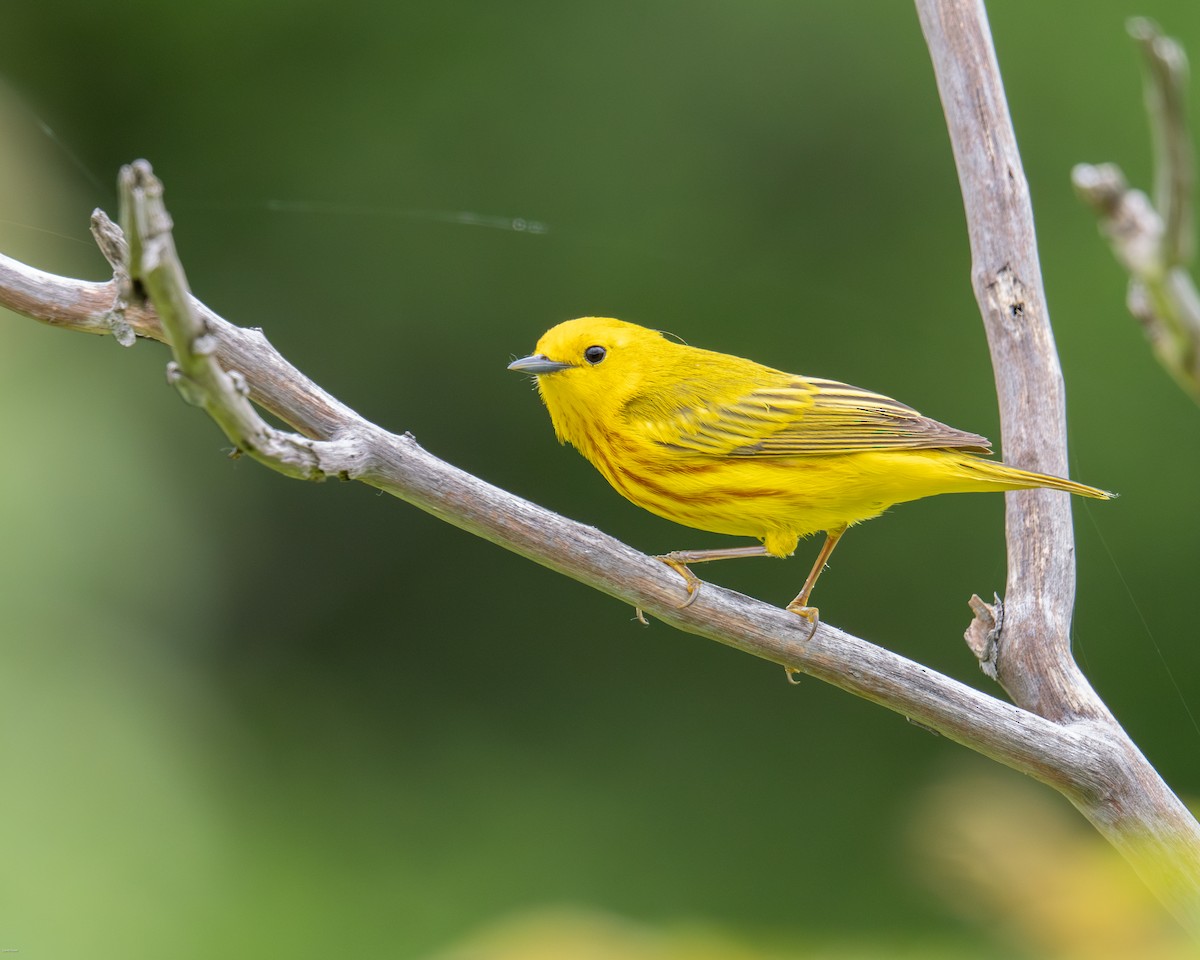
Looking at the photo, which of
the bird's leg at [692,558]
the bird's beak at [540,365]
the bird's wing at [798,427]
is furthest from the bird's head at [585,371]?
the bird's leg at [692,558]

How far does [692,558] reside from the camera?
219 centimetres

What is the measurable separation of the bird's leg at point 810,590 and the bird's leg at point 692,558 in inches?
4.6

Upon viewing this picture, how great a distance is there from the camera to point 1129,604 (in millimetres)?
3947

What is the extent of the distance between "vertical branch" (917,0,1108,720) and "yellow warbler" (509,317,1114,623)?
0.41 ft

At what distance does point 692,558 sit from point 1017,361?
30.7 inches

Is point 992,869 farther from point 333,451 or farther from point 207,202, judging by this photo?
point 207,202

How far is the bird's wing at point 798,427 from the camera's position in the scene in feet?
7.54

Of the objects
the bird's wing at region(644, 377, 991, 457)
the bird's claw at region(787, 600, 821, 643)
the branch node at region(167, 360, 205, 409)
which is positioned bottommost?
the bird's claw at region(787, 600, 821, 643)

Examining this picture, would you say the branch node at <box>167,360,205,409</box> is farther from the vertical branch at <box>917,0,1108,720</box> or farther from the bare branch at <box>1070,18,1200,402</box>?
the vertical branch at <box>917,0,1108,720</box>

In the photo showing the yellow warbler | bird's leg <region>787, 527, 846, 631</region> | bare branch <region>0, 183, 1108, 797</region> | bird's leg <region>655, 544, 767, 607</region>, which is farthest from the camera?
the yellow warbler

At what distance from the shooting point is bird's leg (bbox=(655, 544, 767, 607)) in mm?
1883

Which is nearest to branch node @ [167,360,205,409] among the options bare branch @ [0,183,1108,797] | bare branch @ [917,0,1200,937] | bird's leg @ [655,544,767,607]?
bare branch @ [0,183,1108,797]

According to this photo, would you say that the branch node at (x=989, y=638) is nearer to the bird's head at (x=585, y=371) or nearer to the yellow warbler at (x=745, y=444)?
the yellow warbler at (x=745, y=444)

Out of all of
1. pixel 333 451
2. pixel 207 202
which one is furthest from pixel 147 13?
pixel 333 451
